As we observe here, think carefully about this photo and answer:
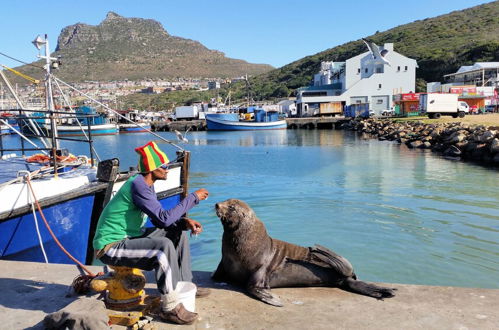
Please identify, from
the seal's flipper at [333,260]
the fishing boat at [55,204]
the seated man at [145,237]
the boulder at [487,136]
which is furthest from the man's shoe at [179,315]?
the boulder at [487,136]

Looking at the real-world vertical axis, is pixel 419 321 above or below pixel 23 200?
below

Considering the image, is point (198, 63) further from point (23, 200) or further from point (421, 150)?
point (23, 200)

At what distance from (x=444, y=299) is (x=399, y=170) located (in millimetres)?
15831

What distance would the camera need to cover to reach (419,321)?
13.1 ft

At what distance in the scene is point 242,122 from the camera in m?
60.1

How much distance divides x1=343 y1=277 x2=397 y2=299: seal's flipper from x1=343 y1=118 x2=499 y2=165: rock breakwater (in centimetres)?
1861

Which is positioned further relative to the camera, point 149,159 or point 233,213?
point 233,213

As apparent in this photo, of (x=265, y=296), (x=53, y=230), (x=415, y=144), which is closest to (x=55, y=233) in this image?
(x=53, y=230)

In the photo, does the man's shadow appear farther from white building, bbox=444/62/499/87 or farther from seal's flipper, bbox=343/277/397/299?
white building, bbox=444/62/499/87

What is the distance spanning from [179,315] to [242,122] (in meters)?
56.8

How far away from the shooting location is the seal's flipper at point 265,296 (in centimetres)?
439

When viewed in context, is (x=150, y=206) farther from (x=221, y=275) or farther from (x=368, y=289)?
(x=368, y=289)

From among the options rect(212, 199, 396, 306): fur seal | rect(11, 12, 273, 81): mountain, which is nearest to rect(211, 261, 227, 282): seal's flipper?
rect(212, 199, 396, 306): fur seal

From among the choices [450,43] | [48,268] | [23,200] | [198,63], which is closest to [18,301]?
[48,268]
